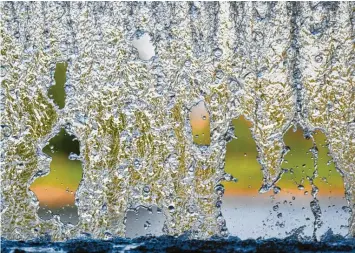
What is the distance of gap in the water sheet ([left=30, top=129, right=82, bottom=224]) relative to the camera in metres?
8.30

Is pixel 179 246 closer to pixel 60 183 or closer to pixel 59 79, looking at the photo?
pixel 59 79

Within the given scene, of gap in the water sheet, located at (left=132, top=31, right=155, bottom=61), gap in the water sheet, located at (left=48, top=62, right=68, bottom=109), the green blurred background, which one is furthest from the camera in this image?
the green blurred background

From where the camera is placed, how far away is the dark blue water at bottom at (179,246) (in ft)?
9.21

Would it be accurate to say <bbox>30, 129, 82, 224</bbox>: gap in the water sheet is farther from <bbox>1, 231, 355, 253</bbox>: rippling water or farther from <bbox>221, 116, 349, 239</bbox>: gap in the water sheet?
<bbox>1, 231, 355, 253</bbox>: rippling water

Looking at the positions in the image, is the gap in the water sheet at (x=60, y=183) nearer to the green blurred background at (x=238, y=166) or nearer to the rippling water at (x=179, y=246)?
the green blurred background at (x=238, y=166)

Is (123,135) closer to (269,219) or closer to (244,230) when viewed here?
(244,230)

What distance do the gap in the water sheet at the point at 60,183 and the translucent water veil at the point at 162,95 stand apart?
3714mm

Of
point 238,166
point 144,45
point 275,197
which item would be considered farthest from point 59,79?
point 144,45

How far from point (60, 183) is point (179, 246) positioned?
23.7 feet

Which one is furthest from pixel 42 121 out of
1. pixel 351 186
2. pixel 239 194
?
pixel 239 194

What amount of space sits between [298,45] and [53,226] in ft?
5.51

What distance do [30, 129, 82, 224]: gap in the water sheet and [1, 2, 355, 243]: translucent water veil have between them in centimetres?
371

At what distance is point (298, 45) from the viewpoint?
4203 millimetres

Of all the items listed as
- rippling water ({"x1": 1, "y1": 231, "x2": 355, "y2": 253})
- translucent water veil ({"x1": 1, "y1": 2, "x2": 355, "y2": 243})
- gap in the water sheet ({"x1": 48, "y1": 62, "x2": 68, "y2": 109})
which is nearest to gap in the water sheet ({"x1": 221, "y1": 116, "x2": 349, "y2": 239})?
translucent water veil ({"x1": 1, "y1": 2, "x2": 355, "y2": 243})
